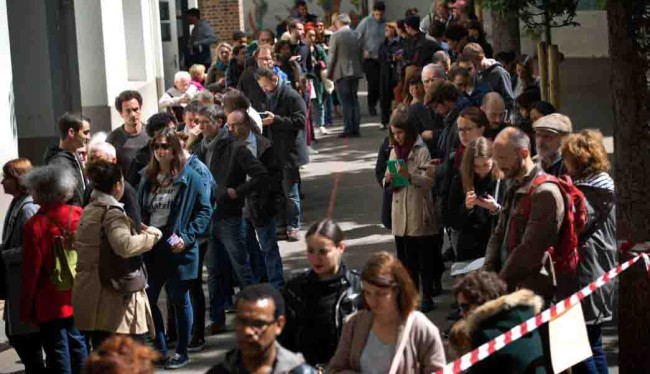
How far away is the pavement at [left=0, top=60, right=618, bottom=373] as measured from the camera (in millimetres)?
11578

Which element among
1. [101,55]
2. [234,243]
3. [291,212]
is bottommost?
[291,212]

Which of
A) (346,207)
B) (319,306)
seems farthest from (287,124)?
(319,306)

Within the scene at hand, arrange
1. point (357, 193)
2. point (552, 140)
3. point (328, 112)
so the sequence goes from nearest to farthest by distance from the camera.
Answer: point (552, 140), point (357, 193), point (328, 112)

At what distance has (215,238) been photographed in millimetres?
12312

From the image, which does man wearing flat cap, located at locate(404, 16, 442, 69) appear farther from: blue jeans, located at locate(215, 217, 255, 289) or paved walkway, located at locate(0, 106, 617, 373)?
blue jeans, located at locate(215, 217, 255, 289)

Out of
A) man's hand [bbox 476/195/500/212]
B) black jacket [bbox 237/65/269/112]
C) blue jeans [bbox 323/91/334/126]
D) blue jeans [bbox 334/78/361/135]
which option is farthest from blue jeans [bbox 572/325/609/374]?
blue jeans [bbox 323/91/334/126]

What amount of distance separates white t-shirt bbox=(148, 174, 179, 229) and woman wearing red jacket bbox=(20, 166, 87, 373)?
1.03 metres

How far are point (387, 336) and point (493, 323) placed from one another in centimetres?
53

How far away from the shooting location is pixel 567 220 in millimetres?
8648

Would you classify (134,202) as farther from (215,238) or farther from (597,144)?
(597,144)

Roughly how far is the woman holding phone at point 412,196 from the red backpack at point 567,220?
3.39 metres

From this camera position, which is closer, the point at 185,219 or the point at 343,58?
the point at 185,219

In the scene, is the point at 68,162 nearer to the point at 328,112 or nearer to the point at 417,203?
the point at 417,203

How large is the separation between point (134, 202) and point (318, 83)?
1502cm
